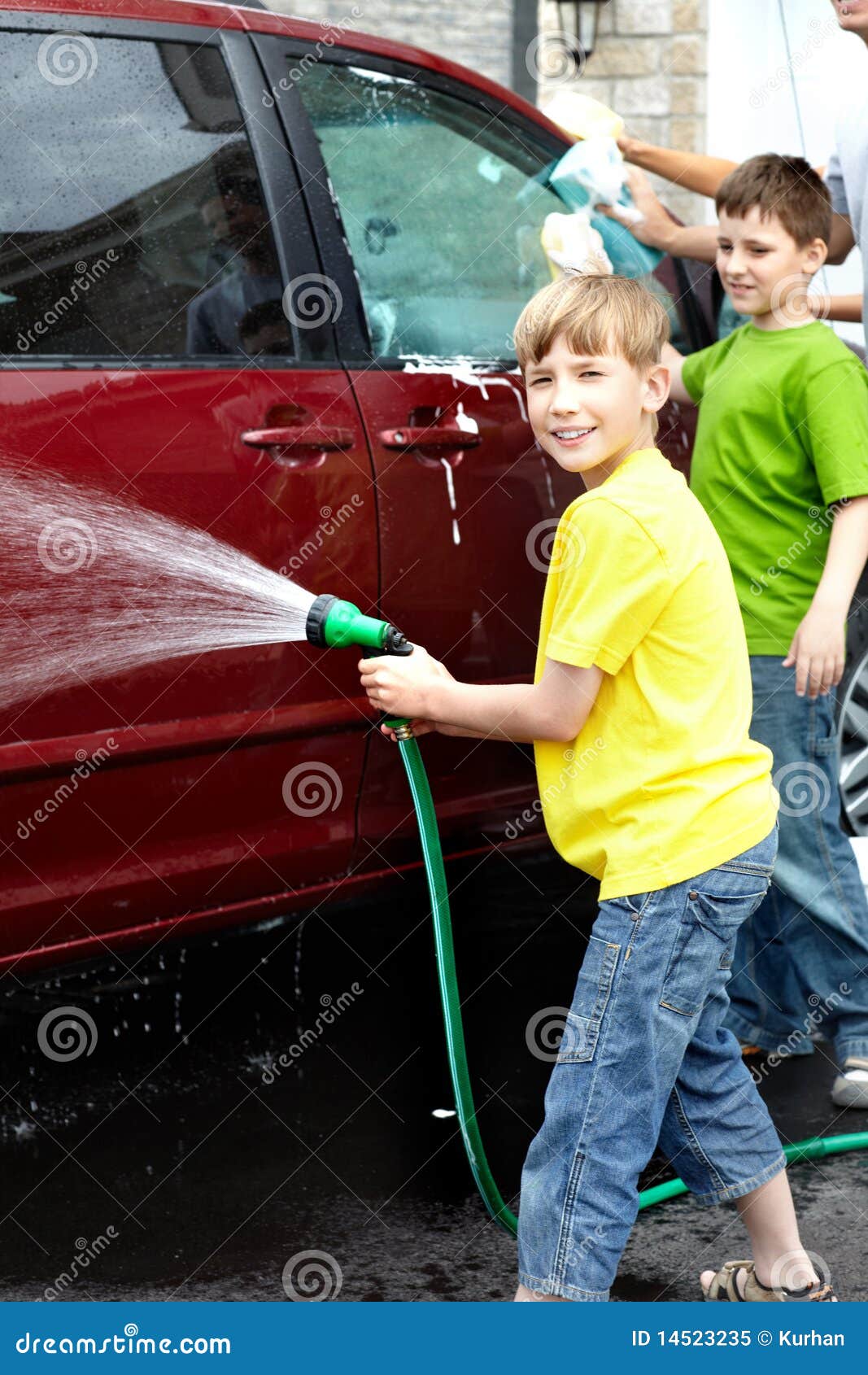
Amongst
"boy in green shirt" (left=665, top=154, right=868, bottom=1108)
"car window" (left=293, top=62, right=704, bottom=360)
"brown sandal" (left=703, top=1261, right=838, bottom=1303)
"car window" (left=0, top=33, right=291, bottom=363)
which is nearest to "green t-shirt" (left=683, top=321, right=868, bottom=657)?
"boy in green shirt" (left=665, top=154, right=868, bottom=1108)

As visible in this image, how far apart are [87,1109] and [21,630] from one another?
1.18 m

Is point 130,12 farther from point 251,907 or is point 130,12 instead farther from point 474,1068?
point 474,1068

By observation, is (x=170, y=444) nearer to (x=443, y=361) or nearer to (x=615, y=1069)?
(x=443, y=361)

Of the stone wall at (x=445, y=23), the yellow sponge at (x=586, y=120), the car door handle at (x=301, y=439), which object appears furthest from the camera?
the stone wall at (x=445, y=23)

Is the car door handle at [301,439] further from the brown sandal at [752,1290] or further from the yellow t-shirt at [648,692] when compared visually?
the brown sandal at [752,1290]

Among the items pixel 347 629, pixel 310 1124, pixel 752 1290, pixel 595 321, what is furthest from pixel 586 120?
pixel 752 1290

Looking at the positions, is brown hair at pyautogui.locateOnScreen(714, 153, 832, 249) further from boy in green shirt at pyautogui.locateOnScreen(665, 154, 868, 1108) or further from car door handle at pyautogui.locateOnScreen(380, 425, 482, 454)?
car door handle at pyautogui.locateOnScreen(380, 425, 482, 454)

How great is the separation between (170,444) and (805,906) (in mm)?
1608

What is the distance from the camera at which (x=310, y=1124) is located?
10.8 feet

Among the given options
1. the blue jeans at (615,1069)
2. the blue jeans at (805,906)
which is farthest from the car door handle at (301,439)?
the blue jeans at (615,1069)

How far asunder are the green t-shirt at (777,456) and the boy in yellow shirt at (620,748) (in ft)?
3.05

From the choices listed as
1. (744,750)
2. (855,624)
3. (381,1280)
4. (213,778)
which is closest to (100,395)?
(213,778)

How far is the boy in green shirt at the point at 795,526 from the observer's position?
308 cm

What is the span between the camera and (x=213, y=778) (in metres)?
3.04
